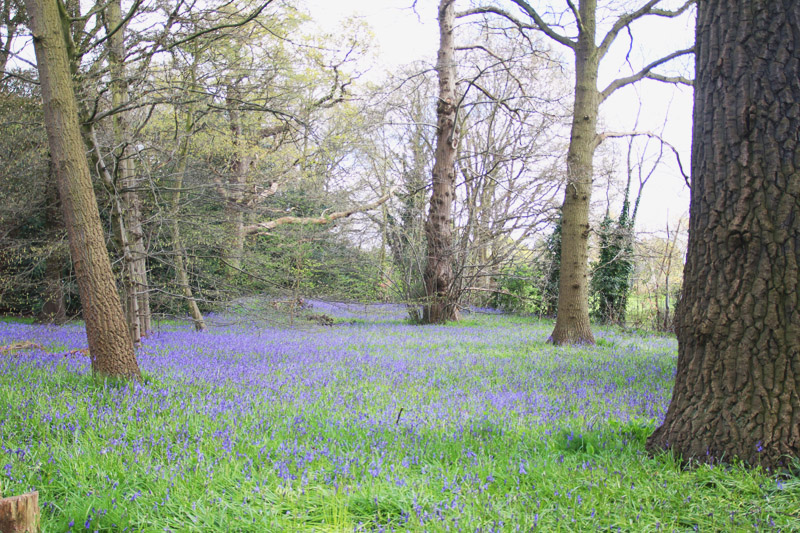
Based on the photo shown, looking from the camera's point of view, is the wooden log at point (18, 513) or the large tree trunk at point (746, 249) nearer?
the wooden log at point (18, 513)

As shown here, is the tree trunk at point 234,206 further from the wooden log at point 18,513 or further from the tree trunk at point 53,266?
the wooden log at point 18,513

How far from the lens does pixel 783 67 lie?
3.04 m

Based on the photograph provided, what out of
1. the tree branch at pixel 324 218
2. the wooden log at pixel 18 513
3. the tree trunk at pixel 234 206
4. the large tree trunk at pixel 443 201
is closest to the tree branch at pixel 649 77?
the large tree trunk at pixel 443 201

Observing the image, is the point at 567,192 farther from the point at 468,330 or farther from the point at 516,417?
the point at 516,417

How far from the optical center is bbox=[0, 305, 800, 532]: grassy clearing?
2518 millimetres

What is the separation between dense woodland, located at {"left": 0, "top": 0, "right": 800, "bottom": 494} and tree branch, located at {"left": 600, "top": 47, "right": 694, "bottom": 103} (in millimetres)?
60

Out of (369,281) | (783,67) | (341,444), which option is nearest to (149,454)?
(341,444)

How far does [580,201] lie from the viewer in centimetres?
934

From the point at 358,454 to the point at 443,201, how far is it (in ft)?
40.0

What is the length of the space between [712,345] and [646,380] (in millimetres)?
3022

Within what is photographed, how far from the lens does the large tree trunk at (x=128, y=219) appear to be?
305 inches

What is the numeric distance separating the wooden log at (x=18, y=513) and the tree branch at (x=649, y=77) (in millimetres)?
10001

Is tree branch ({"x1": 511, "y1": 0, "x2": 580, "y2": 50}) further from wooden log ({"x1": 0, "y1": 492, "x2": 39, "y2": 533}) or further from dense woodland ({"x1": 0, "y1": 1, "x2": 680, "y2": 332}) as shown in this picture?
wooden log ({"x1": 0, "y1": 492, "x2": 39, "y2": 533})

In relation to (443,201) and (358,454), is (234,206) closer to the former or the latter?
(358,454)
